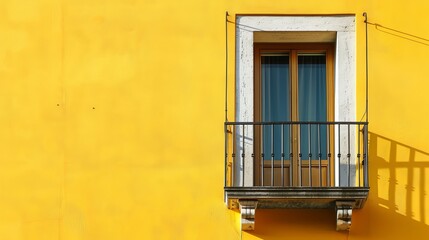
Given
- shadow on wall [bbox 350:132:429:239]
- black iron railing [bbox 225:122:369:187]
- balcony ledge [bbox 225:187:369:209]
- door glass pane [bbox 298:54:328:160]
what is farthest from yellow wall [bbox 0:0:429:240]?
door glass pane [bbox 298:54:328:160]

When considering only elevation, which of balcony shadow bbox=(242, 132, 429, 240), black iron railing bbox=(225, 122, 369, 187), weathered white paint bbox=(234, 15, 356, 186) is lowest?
balcony shadow bbox=(242, 132, 429, 240)

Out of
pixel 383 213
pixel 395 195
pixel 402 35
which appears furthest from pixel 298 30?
pixel 383 213

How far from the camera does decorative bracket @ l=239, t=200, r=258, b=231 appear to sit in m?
16.1

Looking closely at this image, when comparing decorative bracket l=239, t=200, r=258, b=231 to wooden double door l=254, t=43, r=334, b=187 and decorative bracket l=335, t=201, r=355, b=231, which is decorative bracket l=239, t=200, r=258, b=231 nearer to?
wooden double door l=254, t=43, r=334, b=187

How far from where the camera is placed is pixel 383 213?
1642 cm

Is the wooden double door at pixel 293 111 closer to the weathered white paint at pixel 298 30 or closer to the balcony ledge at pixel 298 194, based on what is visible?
the weathered white paint at pixel 298 30

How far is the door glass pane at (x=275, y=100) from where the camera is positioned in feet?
55.8

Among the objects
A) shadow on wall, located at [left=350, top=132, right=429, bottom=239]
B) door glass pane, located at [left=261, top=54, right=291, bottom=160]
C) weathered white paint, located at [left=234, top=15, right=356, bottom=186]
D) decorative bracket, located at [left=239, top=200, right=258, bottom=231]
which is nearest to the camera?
decorative bracket, located at [left=239, top=200, right=258, bottom=231]

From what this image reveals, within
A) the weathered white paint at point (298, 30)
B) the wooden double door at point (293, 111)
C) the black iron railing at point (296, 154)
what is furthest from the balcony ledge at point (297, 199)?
the weathered white paint at point (298, 30)

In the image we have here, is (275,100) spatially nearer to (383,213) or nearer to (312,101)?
(312,101)

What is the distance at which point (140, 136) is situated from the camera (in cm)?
1675

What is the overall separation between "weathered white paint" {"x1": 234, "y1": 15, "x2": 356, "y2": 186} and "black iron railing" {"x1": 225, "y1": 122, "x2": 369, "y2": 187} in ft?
A: 0.21

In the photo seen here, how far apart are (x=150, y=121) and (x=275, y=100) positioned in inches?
67.8

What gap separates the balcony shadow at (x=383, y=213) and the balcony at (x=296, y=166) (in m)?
0.18
